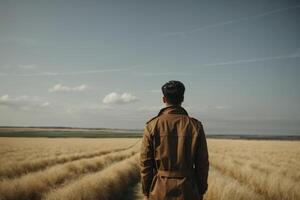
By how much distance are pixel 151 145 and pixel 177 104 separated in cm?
56

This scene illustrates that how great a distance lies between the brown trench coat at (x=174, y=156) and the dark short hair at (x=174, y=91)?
0.08m

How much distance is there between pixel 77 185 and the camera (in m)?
7.80

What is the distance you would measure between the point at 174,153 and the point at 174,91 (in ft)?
2.34

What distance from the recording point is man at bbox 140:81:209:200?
364 cm

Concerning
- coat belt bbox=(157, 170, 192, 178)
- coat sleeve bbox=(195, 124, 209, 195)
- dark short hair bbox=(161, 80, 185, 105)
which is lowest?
coat belt bbox=(157, 170, 192, 178)

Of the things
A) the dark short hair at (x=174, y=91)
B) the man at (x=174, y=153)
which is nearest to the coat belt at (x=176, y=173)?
the man at (x=174, y=153)

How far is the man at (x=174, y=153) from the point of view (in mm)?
3637

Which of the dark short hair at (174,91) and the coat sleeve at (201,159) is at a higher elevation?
the dark short hair at (174,91)

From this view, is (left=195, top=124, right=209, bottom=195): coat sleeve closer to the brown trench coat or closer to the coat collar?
the brown trench coat

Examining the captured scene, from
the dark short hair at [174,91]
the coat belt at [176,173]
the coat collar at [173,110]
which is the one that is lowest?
the coat belt at [176,173]

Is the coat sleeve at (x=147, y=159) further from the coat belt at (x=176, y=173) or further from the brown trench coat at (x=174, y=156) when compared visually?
the coat belt at (x=176, y=173)

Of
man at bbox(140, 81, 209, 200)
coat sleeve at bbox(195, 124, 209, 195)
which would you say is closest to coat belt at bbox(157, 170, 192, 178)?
man at bbox(140, 81, 209, 200)

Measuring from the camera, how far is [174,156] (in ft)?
12.0

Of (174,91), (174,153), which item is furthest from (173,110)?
(174,153)
